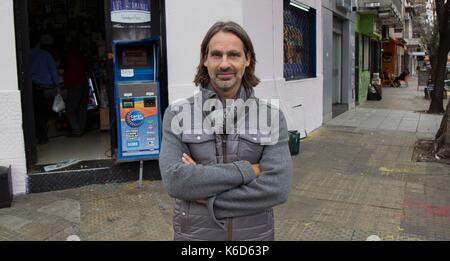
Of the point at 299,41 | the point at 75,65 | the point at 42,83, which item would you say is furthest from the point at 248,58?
→ the point at 299,41

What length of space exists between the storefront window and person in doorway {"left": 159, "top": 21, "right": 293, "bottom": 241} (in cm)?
765

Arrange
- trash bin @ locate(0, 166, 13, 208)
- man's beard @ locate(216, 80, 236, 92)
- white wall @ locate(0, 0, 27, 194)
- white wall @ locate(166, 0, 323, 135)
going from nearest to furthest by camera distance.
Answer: man's beard @ locate(216, 80, 236, 92)
trash bin @ locate(0, 166, 13, 208)
white wall @ locate(0, 0, 27, 194)
white wall @ locate(166, 0, 323, 135)

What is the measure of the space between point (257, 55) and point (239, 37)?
567cm

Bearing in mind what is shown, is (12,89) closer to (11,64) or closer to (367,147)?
(11,64)

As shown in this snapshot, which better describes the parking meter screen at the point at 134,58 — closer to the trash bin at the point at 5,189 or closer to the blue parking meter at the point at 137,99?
the blue parking meter at the point at 137,99

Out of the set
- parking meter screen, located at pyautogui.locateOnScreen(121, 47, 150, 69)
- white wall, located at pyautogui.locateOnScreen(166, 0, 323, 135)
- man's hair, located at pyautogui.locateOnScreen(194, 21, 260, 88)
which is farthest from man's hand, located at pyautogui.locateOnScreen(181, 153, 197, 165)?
parking meter screen, located at pyautogui.locateOnScreen(121, 47, 150, 69)

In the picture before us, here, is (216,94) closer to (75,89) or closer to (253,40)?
(253,40)

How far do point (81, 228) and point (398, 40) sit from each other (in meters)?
35.5

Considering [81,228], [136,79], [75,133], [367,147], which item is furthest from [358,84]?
[81,228]

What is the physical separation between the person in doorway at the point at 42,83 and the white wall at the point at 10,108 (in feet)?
6.69

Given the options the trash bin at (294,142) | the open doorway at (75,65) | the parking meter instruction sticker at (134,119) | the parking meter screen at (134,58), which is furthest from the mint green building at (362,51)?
the parking meter instruction sticker at (134,119)

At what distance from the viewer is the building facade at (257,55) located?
593cm

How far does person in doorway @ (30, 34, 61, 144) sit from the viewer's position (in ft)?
26.4

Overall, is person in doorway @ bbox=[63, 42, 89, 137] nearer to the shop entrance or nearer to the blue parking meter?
the shop entrance
